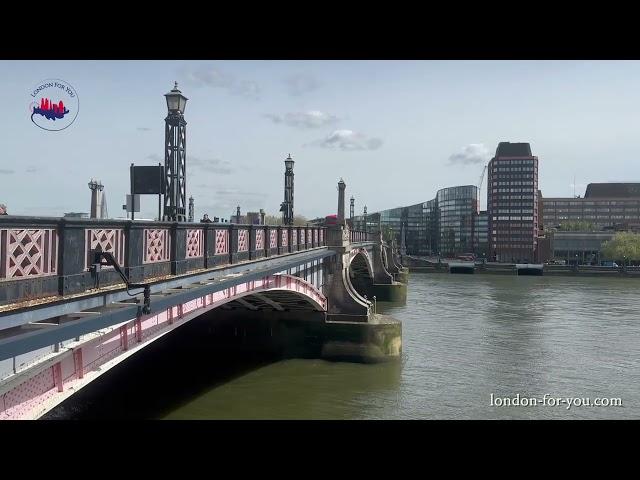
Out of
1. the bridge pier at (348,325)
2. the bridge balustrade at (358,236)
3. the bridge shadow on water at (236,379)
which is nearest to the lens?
the bridge shadow on water at (236,379)

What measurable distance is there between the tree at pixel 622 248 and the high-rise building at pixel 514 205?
48.0 feet

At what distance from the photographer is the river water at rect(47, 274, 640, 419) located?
17156 mm

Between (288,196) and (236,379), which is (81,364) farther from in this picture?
(288,196)

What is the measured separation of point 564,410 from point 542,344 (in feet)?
36.5

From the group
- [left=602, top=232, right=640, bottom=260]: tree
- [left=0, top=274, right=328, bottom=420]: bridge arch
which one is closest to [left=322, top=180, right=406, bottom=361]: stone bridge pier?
[left=0, top=274, right=328, bottom=420]: bridge arch

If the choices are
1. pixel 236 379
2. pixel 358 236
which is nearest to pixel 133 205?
pixel 236 379

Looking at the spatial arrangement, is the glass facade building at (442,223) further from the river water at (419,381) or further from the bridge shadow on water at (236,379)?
the bridge shadow on water at (236,379)

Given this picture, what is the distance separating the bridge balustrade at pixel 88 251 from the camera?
5.53m

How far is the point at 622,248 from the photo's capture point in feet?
301

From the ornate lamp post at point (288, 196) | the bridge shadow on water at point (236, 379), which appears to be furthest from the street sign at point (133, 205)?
the ornate lamp post at point (288, 196)

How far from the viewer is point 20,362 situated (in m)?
5.91

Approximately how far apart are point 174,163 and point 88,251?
4.15 m

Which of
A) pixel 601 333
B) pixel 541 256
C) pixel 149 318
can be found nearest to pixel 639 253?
pixel 541 256
